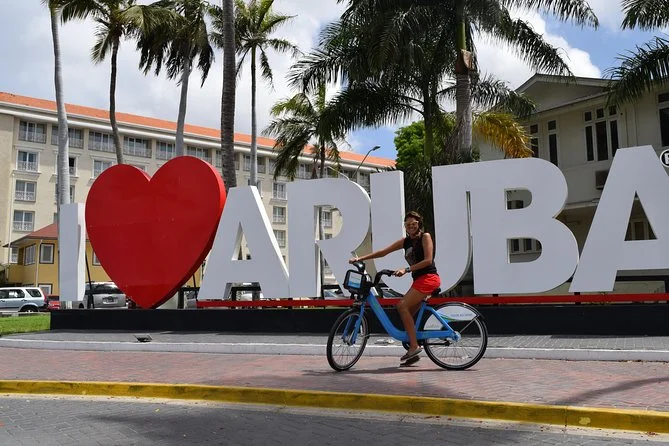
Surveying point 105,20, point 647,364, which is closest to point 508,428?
point 647,364

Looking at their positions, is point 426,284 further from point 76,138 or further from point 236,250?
point 76,138

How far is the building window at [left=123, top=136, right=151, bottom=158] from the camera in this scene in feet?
187

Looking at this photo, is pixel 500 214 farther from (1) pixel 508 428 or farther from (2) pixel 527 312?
(1) pixel 508 428

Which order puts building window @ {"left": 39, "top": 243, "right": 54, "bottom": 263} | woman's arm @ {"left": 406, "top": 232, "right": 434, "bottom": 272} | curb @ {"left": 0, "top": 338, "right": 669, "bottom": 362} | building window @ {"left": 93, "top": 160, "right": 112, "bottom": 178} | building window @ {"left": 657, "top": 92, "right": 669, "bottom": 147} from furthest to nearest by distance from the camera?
building window @ {"left": 93, "top": 160, "right": 112, "bottom": 178}, building window @ {"left": 39, "top": 243, "right": 54, "bottom": 263}, building window @ {"left": 657, "top": 92, "right": 669, "bottom": 147}, curb @ {"left": 0, "top": 338, "right": 669, "bottom": 362}, woman's arm @ {"left": 406, "top": 232, "right": 434, "bottom": 272}

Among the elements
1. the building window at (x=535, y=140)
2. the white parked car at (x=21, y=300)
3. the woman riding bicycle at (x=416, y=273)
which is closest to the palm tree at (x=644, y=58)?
the building window at (x=535, y=140)

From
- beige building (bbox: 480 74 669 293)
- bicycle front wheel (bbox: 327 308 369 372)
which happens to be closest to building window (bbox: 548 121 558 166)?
beige building (bbox: 480 74 669 293)

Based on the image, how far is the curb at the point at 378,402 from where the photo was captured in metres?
5.09

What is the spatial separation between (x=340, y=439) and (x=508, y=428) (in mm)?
1378

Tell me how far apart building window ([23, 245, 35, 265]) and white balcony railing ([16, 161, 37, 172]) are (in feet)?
22.7

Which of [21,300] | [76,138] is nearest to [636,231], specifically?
[21,300]

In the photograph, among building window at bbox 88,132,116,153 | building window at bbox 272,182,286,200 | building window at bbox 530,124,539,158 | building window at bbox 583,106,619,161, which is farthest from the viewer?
building window at bbox 272,182,286,200

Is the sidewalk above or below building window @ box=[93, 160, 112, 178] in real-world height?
below

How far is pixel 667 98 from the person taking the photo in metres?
18.9

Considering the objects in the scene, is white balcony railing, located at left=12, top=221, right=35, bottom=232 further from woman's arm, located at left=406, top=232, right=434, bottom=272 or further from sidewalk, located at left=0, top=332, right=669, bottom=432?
woman's arm, located at left=406, top=232, right=434, bottom=272
